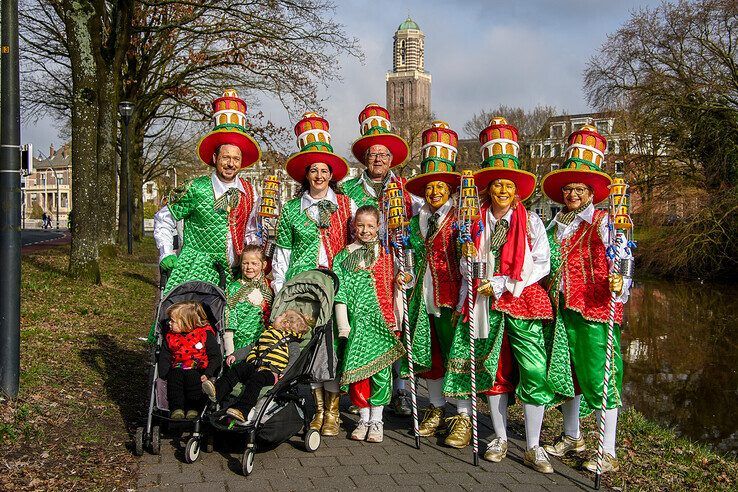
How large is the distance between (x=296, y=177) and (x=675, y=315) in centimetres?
1322

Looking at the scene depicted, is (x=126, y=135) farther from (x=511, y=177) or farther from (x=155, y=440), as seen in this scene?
(x=511, y=177)

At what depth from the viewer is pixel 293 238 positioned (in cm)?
619

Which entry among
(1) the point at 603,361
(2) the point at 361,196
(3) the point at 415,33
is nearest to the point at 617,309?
(1) the point at 603,361

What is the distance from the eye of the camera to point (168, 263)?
5.78 metres

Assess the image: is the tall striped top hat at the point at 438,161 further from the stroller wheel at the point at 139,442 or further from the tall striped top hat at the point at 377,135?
the stroller wheel at the point at 139,442

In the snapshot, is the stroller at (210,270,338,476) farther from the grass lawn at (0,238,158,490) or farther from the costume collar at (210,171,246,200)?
the costume collar at (210,171,246,200)

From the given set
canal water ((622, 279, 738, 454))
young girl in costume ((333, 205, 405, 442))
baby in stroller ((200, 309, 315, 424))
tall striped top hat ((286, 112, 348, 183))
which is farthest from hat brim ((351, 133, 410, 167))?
canal water ((622, 279, 738, 454))

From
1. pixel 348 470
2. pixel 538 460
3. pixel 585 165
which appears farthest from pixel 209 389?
pixel 585 165

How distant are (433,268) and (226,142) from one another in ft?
6.75

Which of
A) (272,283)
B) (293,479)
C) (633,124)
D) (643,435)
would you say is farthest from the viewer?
(633,124)

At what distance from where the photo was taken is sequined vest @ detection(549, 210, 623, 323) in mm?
5297

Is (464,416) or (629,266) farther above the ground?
(629,266)

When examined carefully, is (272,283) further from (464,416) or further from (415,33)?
(415,33)

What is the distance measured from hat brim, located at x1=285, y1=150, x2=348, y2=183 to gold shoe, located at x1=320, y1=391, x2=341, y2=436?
1.91 meters
